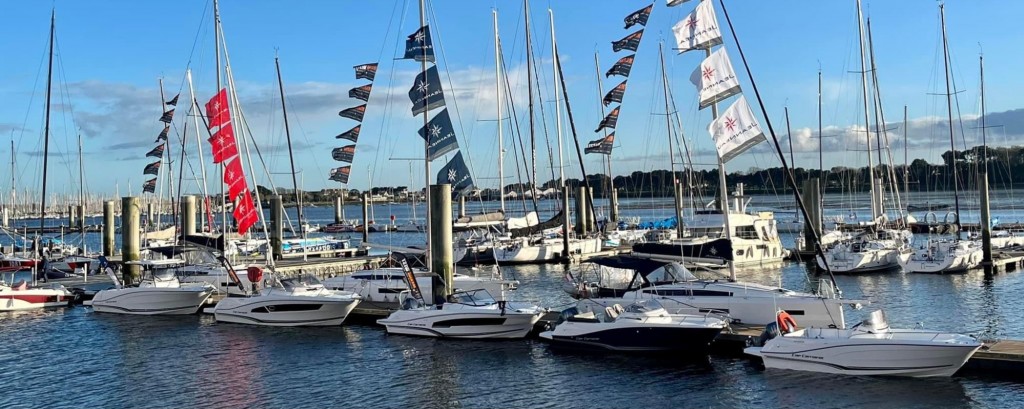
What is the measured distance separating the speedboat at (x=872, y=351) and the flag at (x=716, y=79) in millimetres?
7814

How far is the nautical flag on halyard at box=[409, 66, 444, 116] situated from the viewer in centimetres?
3441

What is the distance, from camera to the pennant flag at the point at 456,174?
35.0 m

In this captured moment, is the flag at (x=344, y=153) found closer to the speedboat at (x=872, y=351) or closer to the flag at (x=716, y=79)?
the flag at (x=716, y=79)

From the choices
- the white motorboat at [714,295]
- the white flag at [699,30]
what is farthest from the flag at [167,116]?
the white flag at [699,30]

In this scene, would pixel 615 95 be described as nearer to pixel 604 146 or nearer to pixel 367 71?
pixel 604 146

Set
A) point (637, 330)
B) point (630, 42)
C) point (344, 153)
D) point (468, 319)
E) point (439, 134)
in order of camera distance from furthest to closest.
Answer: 1. point (630, 42)
2. point (344, 153)
3. point (439, 134)
4. point (468, 319)
5. point (637, 330)

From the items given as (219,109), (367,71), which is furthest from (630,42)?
(219,109)

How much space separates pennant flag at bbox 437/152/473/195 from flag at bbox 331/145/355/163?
9.55 m

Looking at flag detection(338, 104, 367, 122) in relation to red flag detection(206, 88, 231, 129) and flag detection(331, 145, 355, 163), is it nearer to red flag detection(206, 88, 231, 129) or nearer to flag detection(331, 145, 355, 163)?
flag detection(331, 145, 355, 163)

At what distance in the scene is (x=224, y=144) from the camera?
41.7m

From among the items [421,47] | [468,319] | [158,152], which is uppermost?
[421,47]

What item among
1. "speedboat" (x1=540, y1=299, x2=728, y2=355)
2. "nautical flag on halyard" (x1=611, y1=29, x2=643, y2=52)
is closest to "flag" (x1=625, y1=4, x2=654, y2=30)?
"nautical flag on halyard" (x1=611, y1=29, x2=643, y2=52)

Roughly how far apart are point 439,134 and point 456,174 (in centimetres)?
186

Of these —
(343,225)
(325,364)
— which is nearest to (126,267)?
(325,364)
